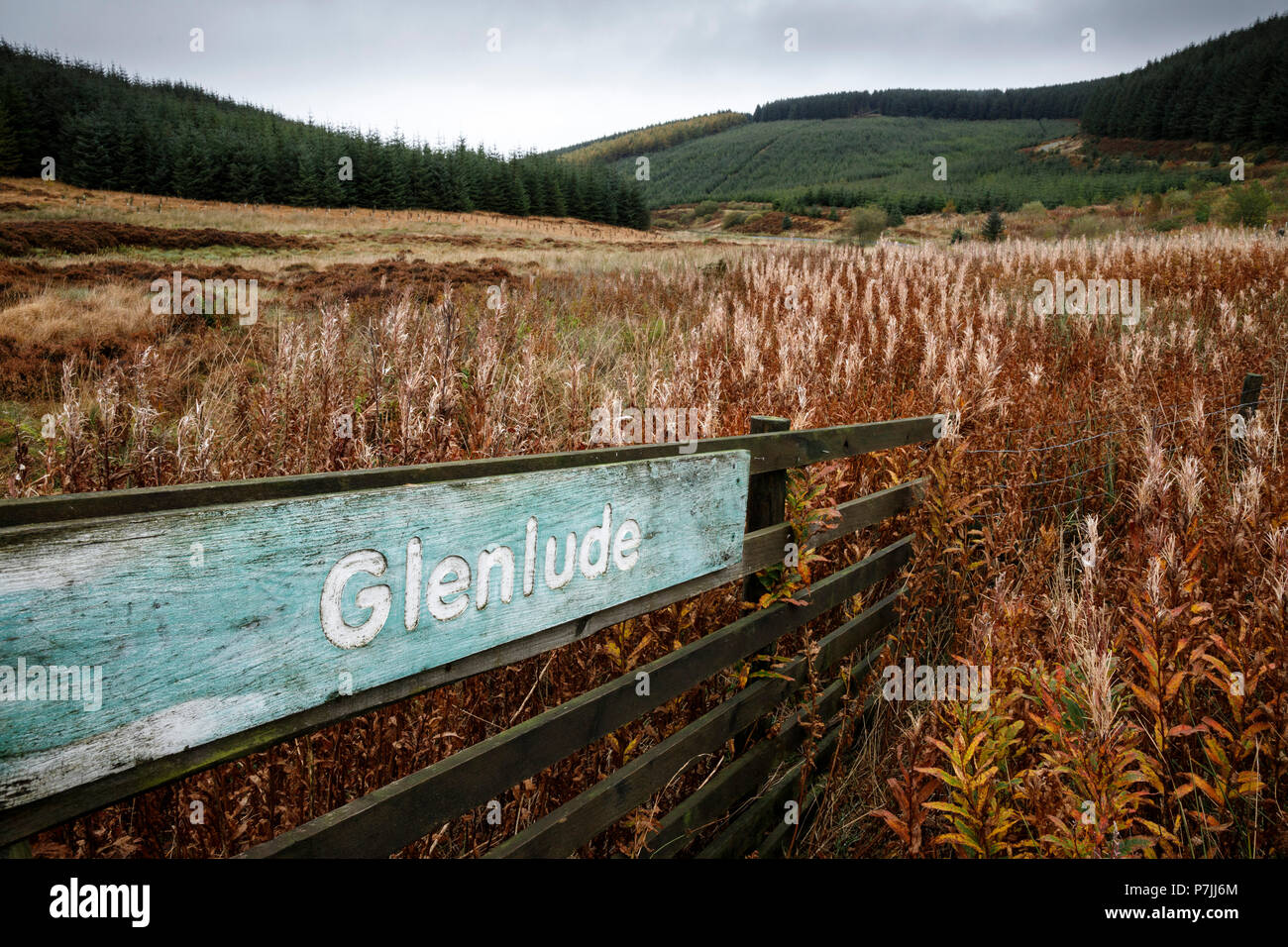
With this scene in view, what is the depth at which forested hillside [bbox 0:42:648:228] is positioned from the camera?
175 ft

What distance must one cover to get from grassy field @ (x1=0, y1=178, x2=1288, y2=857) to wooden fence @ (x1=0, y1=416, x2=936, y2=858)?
0.47 metres

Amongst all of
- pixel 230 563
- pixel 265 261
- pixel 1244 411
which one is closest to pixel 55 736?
pixel 230 563

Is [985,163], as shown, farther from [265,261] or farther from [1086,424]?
[1086,424]

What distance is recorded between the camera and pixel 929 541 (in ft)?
10.6

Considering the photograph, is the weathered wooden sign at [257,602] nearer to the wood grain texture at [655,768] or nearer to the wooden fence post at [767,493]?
the wood grain texture at [655,768]

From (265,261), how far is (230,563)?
24.8 m

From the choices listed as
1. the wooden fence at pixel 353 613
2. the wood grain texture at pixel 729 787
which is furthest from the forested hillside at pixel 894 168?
the wooden fence at pixel 353 613

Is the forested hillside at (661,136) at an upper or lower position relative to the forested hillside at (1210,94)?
upper

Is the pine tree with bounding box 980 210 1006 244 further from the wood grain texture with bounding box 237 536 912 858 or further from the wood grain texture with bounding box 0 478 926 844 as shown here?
the wood grain texture with bounding box 0 478 926 844

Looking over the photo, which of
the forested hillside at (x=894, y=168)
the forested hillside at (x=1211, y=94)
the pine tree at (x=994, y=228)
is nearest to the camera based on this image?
the pine tree at (x=994, y=228)

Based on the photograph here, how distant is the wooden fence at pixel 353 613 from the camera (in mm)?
853
